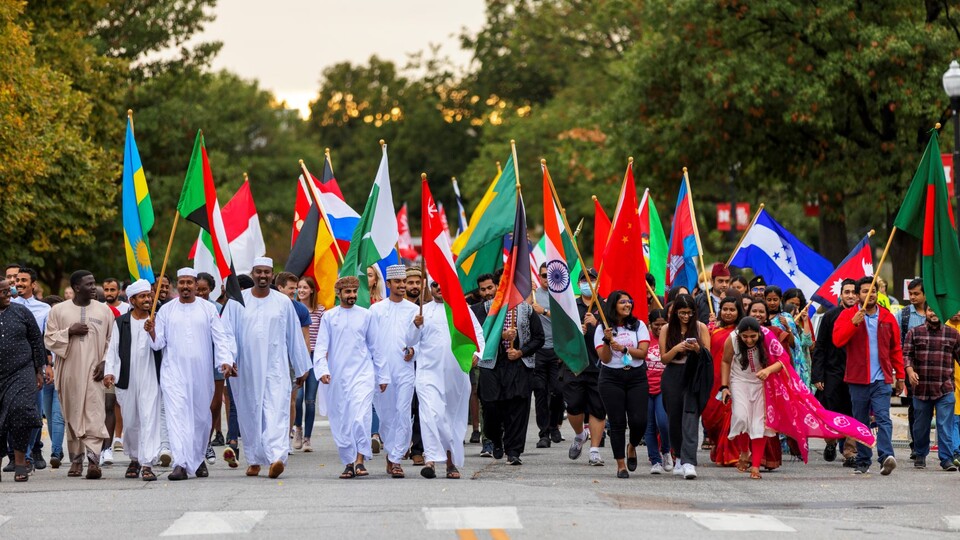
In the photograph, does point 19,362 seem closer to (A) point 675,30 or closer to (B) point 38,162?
(B) point 38,162

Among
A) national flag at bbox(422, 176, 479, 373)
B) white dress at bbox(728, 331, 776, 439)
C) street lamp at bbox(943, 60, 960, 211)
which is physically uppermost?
street lamp at bbox(943, 60, 960, 211)

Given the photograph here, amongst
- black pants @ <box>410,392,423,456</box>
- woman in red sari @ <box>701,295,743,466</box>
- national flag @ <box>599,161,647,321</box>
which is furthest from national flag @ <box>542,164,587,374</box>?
black pants @ <box>410,392,423,456</box>

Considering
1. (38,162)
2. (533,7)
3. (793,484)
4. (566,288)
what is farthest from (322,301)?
(533,7)

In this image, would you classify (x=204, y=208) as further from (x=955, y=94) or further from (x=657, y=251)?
(x=955, y=94)

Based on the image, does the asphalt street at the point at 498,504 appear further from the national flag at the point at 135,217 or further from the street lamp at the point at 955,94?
the street lamp at the point at 955,94

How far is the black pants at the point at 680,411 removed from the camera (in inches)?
619

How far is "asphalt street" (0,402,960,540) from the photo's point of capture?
11.8 m

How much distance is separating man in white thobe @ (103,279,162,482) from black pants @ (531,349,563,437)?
183 inches

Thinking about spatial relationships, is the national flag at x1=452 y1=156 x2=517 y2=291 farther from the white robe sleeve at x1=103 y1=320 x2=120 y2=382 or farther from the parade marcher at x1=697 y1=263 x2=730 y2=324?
the white robe sleeve at x1=103 y1=320 x2=120 y2=382

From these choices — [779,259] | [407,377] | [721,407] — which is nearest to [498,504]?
[407,377]

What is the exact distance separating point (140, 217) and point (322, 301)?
349 cm

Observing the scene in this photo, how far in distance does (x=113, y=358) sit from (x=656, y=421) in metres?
5.02

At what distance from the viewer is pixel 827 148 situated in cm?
3828

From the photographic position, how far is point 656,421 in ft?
53.9
